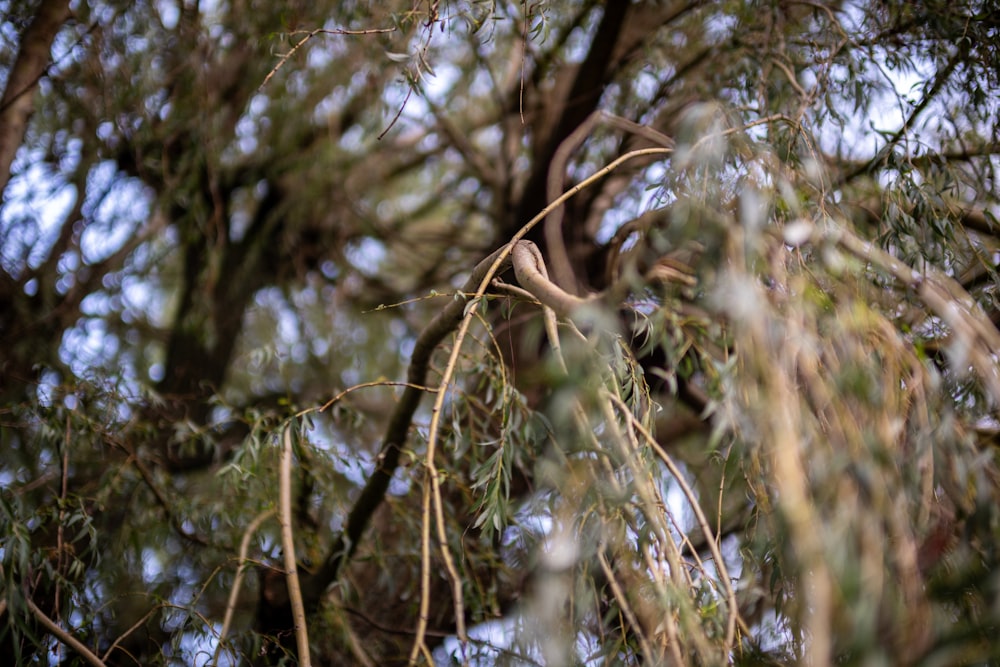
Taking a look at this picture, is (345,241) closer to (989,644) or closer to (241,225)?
(241,225)

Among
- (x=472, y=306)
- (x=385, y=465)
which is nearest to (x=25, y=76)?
(x=385, y=465)

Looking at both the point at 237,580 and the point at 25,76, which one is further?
the point at 25,76

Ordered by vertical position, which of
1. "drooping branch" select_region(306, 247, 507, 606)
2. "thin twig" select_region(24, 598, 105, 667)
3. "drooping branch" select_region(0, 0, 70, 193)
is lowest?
"thin twig" select_region(24, 598, 105, 667)

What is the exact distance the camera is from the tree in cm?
91

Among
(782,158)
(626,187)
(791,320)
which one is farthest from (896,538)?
(626,187)

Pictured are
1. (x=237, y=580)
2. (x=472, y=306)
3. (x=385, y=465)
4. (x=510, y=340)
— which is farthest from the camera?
(x=385, y=465)

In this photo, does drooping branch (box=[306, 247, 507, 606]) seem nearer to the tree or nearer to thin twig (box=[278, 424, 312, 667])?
the tree

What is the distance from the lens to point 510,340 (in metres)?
1.41

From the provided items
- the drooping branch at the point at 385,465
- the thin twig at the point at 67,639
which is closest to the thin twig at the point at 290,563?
the drooping branch at the point at 385,465

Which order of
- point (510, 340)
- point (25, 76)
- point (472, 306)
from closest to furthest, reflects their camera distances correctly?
1. point (472, 306)
2. point (510, 340)
3. point (25, 76)

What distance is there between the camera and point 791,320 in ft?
2.91

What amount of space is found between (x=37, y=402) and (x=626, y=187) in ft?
6.75

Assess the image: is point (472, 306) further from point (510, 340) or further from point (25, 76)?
point (25, 76)

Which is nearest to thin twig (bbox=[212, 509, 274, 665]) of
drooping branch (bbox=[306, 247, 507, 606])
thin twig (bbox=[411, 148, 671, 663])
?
drooping branch (bbox=[306, 247, 507, 606])
